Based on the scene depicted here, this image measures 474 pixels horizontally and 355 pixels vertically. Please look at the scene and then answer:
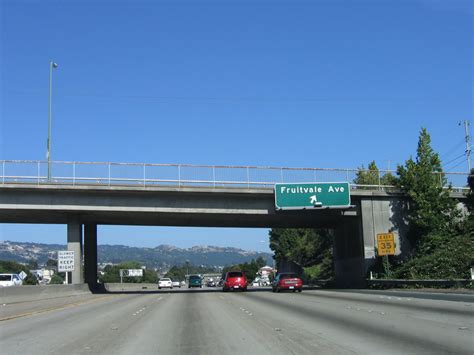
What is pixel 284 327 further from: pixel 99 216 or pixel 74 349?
pixel 99 216

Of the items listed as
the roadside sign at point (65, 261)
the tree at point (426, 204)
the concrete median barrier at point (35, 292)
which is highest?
the tree at point (426, 204)

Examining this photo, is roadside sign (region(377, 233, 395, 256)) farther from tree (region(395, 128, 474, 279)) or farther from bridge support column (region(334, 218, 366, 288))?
bridge support column (region(334, 218, 366, 288))

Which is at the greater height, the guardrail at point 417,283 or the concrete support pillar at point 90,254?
the concrete support pillar at point 90,254

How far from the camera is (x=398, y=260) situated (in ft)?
147

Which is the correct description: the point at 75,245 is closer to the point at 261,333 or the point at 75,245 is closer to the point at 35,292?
the point at 35,292

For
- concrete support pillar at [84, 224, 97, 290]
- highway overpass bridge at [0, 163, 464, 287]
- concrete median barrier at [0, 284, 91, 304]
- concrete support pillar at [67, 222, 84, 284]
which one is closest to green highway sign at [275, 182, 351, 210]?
highway overpass bridge at [0, 163, 464, 287]

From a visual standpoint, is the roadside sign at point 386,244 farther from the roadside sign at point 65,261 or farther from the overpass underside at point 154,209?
the roadside sign at point 65,261

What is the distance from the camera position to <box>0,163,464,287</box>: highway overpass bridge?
41906 millimetres

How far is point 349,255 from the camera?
5066 cm

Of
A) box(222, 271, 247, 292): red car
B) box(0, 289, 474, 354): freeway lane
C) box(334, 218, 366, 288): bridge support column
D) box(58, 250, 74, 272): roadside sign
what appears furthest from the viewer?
box(222, 271, 247, 292): red car

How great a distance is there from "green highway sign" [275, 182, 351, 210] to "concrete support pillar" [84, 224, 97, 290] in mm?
20145

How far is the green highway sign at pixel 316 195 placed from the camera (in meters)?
43.0

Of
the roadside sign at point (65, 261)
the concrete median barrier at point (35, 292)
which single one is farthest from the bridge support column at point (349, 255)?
the roadside sign at point (65, 261)

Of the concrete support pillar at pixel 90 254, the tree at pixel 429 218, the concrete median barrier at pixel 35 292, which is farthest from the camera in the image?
the concrete support pillar at pixel 90 254
